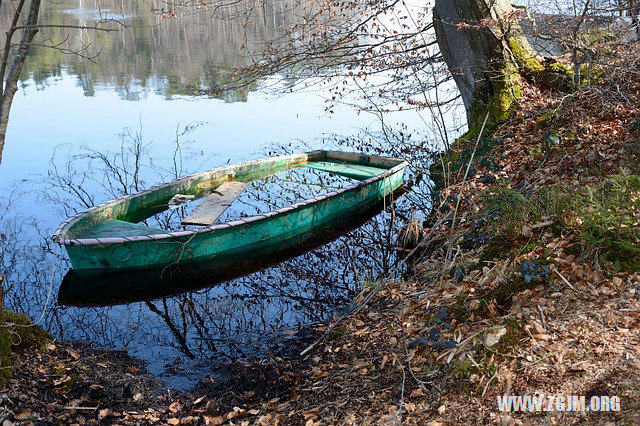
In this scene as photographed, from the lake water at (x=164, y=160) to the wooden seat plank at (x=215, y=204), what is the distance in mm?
1238

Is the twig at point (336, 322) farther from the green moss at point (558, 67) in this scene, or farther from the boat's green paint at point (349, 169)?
the green moss at point (558, 67)

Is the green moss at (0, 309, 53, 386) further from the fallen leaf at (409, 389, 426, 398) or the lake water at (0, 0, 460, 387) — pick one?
the fallen leaf at (409, 389, 426, 398)

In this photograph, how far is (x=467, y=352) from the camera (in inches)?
156

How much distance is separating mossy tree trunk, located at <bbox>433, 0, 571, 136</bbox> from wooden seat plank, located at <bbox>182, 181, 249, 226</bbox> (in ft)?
12.4

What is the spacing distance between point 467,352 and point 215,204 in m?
5.81

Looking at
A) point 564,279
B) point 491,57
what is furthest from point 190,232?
point 491,57

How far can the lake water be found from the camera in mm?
6402

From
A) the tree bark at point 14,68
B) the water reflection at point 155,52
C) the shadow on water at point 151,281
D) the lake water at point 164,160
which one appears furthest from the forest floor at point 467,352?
the water reflection at point 155,52

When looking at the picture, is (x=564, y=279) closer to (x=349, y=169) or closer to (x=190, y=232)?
(x=190, y=232)

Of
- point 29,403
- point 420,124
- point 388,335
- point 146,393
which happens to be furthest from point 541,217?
point 420,124

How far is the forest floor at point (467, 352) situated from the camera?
3531mm

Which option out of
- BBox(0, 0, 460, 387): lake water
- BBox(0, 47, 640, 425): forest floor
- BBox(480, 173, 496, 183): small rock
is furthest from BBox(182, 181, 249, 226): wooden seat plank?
BBox(480, 173, 496, 183): small rock

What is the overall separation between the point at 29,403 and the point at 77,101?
51.3 feet

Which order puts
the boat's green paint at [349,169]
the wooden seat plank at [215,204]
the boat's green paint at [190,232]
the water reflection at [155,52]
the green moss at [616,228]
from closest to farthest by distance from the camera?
1. the green moss at [616,228]
2. the boat's green paint at [190,232]
3. the wooden seat plank at [215,204]
4. the boat's green paint at [349,169]
5. the water reflection at [155,52]
